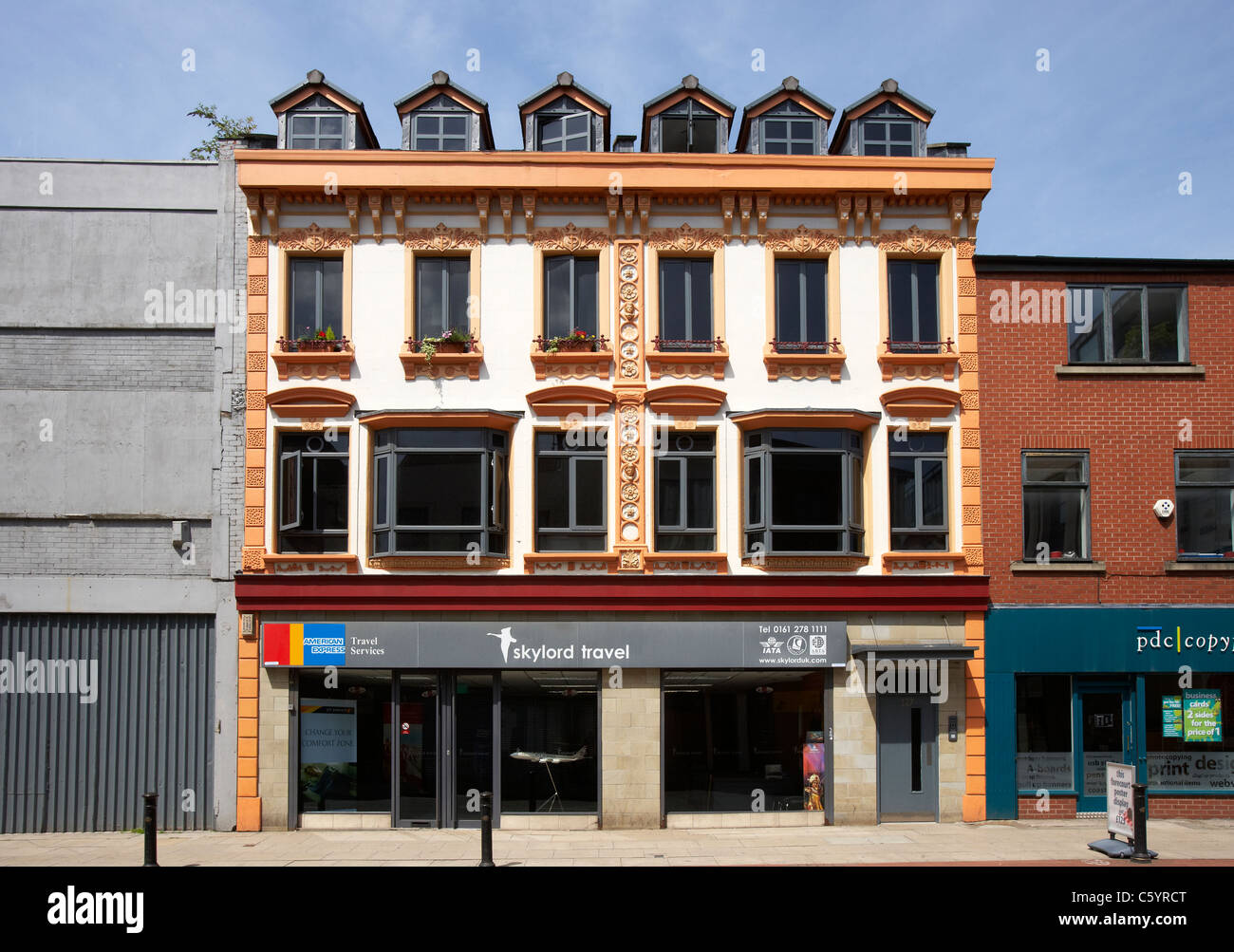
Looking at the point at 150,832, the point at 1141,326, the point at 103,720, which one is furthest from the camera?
the point at 1141,326

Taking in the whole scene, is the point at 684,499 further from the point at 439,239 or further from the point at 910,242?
the point at 439,239

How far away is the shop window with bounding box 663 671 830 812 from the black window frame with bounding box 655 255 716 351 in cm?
598

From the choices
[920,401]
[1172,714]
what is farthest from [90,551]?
[1172,714]

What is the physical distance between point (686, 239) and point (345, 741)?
11059 millimetres

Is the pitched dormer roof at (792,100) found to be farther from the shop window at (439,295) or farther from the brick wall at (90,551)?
the brick wall at (90,551)

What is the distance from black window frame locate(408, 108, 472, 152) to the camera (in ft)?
59.3

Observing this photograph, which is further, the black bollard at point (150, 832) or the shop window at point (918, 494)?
the shop window at point (918, 494)

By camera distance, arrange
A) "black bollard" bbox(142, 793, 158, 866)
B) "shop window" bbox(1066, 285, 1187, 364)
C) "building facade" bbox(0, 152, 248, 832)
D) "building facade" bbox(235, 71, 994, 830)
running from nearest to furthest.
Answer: "black bollard" bbox(142, 793, 158, 866)
"building facade" bbox(0, 152, 248, 832)
"building facade" bbox(235, 71, 994, 830)
"shop window" bbox(1066, 285, 1187, 364)

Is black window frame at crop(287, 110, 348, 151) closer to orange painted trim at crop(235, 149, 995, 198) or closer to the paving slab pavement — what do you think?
orange painted trim at crop(235, 149, 995, 198)

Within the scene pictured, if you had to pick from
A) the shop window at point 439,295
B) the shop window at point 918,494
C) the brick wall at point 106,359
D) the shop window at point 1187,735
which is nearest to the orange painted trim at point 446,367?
the shop window at point 439,295

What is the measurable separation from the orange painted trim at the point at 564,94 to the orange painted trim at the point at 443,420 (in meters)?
6.15

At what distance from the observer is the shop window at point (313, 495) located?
55.8 feet

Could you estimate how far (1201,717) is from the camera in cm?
1717

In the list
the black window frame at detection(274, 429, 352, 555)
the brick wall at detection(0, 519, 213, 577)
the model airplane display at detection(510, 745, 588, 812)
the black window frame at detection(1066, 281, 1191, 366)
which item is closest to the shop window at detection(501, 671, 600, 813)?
the model airplane display at detection(510, 745, 588, 812)
